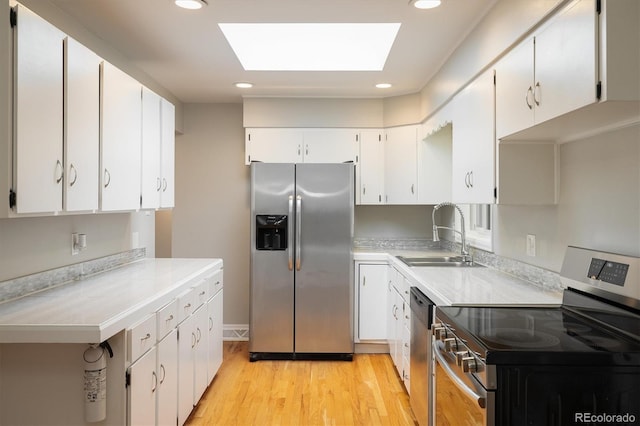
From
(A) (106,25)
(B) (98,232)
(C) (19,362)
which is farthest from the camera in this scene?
(B) (98,232)

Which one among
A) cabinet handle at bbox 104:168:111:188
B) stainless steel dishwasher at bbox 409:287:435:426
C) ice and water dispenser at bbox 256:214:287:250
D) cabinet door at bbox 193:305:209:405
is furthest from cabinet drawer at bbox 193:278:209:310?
stainless steel dishwasher at bbox 409:287:435:426

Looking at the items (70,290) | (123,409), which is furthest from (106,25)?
(123,409)

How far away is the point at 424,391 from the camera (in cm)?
255

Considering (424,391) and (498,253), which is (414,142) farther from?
(424,391)

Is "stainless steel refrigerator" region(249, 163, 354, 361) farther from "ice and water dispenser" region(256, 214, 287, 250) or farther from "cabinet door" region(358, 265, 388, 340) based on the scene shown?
"cabinet door" region(358, 265, 388, 340)

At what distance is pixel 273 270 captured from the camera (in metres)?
4.14

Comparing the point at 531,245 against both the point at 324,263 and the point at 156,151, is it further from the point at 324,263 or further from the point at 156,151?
the point at 156,151

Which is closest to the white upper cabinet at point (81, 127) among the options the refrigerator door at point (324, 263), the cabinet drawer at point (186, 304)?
the cabinet drawer at point (186, 304)

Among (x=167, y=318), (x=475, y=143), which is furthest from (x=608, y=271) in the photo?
(x=167, y=318)

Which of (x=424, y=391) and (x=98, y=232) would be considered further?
(x=98, y=232)

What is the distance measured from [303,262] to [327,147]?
45.4 inches

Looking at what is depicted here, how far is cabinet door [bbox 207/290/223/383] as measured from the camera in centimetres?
333

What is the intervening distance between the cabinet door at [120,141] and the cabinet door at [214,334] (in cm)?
98

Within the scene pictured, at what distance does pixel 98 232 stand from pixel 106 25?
127 centimetres
